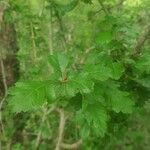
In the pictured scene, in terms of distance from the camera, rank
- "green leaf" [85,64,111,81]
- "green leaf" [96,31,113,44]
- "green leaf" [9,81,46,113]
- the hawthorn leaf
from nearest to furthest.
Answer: "green leaf" [9,81,46,113] < "green leaf" [85,64,111,81] < the hawthorn leaf < "green leaf" [96,31,113,44]

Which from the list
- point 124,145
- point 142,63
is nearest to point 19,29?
A: point 124,145

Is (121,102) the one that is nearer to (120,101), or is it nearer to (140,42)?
(120,101)

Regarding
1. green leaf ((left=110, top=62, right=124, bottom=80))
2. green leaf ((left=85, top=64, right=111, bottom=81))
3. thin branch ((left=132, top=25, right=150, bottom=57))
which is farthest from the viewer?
thin branch ((left=132, top=25, right=150, bottom=57))

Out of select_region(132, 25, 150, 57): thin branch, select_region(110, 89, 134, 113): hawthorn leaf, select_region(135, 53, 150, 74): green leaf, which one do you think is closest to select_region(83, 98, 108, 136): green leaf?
select_region(110, 89, 134, 113): hawthorn leaf

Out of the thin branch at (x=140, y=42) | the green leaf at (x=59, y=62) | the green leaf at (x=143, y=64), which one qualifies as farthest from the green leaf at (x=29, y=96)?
the thin branch at (x=140, y=42)

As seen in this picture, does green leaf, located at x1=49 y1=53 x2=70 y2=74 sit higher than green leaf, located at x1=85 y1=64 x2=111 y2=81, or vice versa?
green leaf, located at x1=49 y1=53 x2=70 y2=74

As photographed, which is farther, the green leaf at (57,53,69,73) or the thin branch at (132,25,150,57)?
the thin branch at (132,25,150,57)

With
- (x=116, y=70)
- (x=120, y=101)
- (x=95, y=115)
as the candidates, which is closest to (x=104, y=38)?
(x=116, y=70)

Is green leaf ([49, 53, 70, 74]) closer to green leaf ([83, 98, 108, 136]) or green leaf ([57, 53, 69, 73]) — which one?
green leaf ([57, 53, 69, 73])

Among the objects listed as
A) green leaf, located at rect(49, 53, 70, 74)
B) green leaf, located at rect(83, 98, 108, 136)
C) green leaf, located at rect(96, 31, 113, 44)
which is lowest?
green leaf, located at rect(83, 98, 108, 136)
